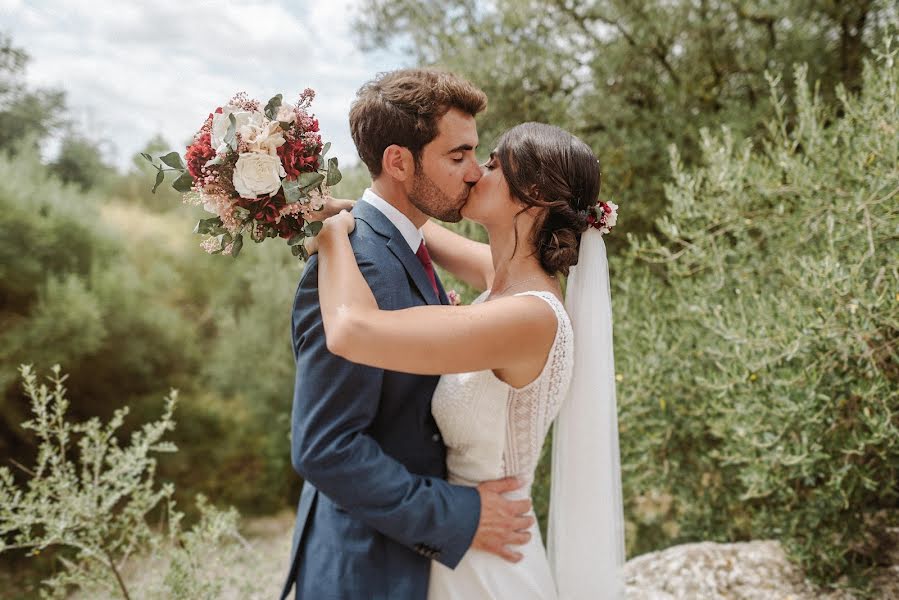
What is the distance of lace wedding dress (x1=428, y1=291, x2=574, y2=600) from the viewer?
1.84 m

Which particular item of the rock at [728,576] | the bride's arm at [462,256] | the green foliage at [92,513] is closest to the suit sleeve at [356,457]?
the bride's arm at [462,256]

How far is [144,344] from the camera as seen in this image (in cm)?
815

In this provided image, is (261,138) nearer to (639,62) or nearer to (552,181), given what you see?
(552,181)

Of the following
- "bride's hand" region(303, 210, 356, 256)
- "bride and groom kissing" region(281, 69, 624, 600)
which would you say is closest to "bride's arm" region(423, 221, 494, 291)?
"bride and groom kissing" region(281, 69, 624, 600)

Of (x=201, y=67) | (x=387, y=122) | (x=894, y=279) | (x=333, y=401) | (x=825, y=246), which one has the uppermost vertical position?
(x=201, y=67)

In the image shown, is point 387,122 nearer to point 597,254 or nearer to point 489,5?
point 597,254

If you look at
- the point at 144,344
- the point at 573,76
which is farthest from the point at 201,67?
the point at 144,344

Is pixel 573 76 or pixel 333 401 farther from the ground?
pixel 573 76

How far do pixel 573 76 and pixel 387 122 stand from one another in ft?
10.9

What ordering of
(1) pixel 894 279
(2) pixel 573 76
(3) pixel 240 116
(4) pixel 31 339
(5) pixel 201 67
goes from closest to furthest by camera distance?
(3) pixel 240 116, (1) pixel 894 279, (5) pixel 201 67, (2) pixel 573 76, (4) pixel 31 339

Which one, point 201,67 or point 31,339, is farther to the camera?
point 31,339

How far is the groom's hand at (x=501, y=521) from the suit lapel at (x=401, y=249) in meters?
0.59

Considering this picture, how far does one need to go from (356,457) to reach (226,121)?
90 cm

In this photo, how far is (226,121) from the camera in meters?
1.57
